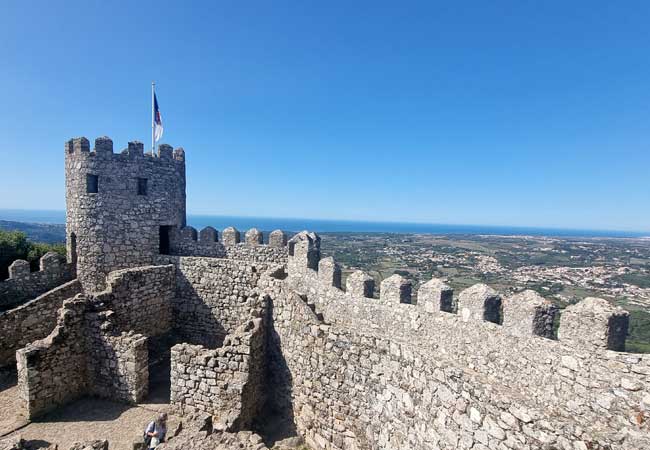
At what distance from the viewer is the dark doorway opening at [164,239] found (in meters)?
11.8

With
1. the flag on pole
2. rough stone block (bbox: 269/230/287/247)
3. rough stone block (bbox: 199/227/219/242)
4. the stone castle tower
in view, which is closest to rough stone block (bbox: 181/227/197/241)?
rough stone block (bbox: 199/227/219/242)

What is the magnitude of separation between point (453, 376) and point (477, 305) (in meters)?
2.07

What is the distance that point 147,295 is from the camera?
386 inches

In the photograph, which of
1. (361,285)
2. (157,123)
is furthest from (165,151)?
(361,285)

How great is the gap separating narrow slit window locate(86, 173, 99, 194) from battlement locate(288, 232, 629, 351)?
663cm

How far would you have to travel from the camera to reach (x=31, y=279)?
11.1 m

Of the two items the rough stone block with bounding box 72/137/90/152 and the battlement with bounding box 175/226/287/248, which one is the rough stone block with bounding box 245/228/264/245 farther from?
the rough stone block with bounding box 72/137/90/152

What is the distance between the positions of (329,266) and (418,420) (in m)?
4.30

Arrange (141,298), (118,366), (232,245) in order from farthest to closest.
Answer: (232,245), (141,298), (118,366)

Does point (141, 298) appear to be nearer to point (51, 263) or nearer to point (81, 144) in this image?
point (51, 263)

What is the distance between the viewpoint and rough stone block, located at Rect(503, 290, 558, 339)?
195 inches

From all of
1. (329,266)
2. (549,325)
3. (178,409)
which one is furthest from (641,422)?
(178,409)

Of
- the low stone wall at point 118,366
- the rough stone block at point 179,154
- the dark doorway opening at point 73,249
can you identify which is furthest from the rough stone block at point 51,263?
the rough stone block at point 179,154

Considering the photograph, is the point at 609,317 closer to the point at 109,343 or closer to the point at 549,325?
the point at 549,325
